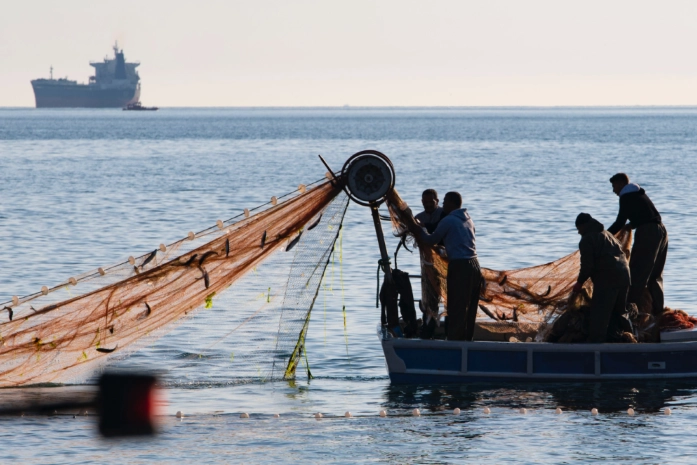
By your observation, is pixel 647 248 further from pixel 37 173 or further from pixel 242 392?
pixel 37 173

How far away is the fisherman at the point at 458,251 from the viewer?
37.9 feet

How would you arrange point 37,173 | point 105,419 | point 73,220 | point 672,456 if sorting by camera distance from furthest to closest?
1. point 37,173
2. point 73,220
3. point 672,456
4. point 105,419

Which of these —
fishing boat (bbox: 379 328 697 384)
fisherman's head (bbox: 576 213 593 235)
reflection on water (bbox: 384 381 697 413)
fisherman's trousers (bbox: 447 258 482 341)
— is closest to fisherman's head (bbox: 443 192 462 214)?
fisherman's trousers (bbox: 447 258 482 341)

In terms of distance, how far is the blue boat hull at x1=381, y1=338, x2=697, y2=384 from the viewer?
12.0 meters

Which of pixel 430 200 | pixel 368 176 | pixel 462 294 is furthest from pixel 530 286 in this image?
pixel 368 176

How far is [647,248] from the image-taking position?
12211mm

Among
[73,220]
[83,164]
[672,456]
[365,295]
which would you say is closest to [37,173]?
[83,164]

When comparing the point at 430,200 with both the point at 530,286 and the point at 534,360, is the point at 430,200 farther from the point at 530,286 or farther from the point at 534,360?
the point at 534,360

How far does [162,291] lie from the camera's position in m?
11.3

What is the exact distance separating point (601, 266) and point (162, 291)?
453 centimetres

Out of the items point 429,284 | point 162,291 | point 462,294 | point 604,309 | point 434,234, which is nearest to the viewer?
point 162,291

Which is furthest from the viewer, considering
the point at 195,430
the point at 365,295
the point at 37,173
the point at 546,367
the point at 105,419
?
the point at 37,173

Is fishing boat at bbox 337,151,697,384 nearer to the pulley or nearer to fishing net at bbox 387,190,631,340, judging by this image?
the pulley

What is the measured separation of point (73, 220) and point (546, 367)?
74.9 feet
